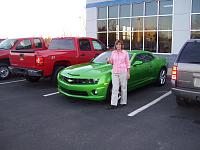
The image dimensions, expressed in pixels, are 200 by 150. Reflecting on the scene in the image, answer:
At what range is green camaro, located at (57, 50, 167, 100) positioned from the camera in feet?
25.2

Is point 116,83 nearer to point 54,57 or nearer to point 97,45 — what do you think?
point 54,57

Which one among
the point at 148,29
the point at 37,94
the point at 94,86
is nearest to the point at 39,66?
the point at 37,94

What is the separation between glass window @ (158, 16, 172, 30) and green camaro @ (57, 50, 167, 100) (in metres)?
9.27

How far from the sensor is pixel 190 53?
6691 millimetres

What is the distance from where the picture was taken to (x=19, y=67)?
1041 centimetres

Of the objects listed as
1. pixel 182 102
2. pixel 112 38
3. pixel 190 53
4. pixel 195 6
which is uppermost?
pixel 195 6

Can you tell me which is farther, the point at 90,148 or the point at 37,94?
the point at 37,94

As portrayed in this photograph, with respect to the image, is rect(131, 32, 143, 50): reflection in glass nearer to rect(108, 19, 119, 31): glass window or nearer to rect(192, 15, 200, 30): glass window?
rect(108, 19, 119, 31): glass window

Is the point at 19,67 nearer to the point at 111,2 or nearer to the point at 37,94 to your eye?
the point at 37,94

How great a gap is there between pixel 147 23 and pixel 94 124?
47.5 feet

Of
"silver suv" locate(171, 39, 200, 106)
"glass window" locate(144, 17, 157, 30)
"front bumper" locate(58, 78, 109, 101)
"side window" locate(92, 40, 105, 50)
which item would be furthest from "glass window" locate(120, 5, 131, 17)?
"silver suv" locate(171, 39, 200, 106)

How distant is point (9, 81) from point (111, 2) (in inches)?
452

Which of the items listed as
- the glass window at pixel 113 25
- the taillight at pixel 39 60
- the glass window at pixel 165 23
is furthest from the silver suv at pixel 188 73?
the glass window at pixel 113 25

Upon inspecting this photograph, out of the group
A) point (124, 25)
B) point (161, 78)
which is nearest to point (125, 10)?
point (124, 25)
